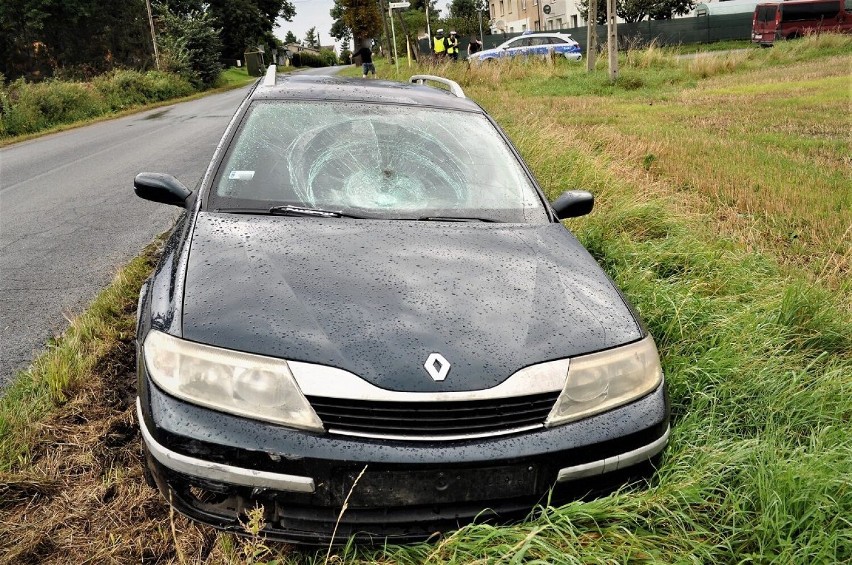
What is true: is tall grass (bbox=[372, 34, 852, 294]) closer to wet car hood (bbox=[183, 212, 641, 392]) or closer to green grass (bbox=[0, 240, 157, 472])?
wet car hood (bbox=[183, 212, 641, 392])

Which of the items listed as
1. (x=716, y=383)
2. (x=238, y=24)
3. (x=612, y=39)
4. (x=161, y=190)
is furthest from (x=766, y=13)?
(x=238, y=24)

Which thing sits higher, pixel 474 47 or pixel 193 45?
pixel 193 45

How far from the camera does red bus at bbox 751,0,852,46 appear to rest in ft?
114

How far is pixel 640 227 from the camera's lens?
5.33 m

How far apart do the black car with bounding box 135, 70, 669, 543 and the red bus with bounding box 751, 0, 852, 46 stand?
3849 cm

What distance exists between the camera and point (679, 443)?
8.20 ft

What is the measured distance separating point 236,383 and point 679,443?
1599mm

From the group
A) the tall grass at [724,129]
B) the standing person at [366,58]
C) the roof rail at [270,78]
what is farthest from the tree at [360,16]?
the roof rail at [270,78]

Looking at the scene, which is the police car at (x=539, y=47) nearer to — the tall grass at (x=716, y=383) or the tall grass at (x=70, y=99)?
the tall grass at (x=70, y=99)

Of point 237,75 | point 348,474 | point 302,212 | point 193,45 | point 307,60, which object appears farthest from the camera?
point 307,60

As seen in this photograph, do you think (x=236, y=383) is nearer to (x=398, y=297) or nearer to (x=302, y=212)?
(x=398, y=297)

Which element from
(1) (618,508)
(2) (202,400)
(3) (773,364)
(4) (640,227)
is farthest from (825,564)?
(4) (640,227)

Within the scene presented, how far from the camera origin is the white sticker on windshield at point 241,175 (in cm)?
300

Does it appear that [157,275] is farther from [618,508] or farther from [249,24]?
[249,24]
